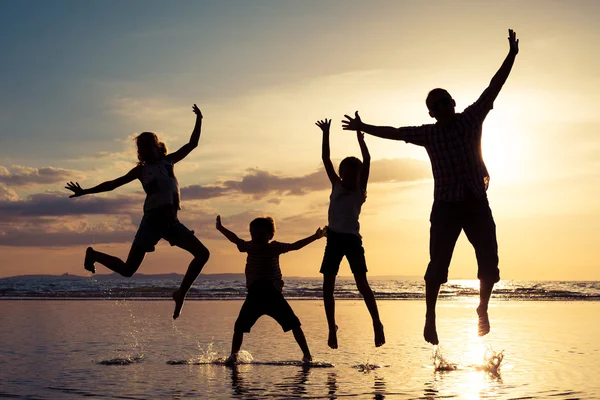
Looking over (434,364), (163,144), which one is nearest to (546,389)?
(434,364)

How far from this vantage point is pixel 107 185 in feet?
29.8

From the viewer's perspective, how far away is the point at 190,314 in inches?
696

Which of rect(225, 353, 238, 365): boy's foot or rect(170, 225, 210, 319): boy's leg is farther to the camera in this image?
rect(170, 225, 210, 319): boy's leg

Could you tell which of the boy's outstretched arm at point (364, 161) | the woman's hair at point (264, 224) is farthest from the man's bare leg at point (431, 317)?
the woman's hair at point (264, 224)

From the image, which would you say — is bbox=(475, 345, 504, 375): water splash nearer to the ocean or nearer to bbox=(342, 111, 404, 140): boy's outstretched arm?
the ocean

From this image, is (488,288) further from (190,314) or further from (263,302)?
(190,314)

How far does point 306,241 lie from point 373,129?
2.11m

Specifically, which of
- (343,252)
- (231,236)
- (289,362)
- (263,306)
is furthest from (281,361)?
(231,236)

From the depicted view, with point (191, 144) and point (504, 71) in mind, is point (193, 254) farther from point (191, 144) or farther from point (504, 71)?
point (504, 71)

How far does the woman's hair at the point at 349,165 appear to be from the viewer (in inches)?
349

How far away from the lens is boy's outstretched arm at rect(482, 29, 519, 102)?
719cm

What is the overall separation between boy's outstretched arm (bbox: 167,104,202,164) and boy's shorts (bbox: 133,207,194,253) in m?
0.70

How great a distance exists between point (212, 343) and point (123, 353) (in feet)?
6.25

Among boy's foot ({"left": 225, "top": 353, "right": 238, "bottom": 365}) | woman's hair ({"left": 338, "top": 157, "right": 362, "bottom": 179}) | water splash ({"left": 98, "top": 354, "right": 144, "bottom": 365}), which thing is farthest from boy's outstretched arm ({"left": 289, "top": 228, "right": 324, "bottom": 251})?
water splash ({"left": 98, "top": 354, "right": 144, "bottom": 365})
